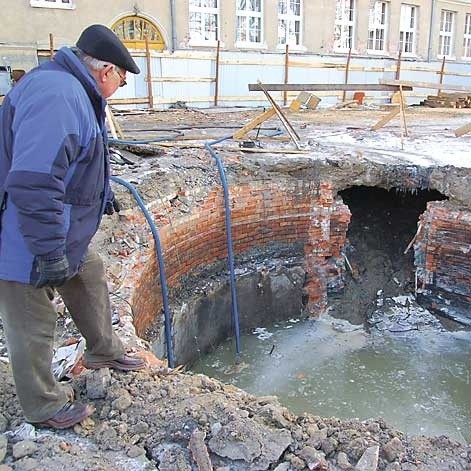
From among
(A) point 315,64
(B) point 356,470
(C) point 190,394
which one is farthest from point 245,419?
(A) point 315,64

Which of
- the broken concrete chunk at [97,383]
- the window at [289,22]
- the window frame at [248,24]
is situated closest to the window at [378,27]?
the window at [289,22]

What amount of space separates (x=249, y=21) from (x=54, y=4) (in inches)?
234

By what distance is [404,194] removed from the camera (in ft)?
23.5

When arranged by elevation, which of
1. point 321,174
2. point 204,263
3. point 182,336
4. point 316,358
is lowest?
point 316,358

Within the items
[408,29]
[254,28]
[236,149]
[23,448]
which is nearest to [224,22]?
[254,28]

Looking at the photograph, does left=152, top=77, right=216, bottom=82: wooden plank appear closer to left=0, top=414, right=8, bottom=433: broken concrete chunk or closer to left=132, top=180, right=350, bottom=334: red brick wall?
left=132, top=180, right=350, bottom=334: red brick wall

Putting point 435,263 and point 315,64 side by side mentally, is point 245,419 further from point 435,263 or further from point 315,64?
point 315,64

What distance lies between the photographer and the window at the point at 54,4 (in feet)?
40.3

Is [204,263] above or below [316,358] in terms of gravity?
above

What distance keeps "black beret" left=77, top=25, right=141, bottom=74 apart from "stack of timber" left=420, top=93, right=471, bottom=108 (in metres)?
15.7

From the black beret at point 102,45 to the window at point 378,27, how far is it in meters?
18.4

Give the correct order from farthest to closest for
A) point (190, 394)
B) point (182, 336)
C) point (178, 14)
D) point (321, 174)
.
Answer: point (178, 14) → point (321, 174) → point (182, 336) → point (190, 394)

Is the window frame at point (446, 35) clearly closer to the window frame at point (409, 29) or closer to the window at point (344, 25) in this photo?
the window frame at point (409, 29)

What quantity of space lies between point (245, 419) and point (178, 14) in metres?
13.8
